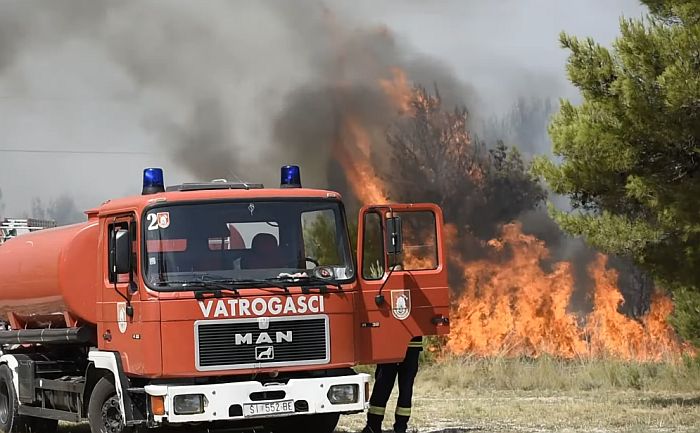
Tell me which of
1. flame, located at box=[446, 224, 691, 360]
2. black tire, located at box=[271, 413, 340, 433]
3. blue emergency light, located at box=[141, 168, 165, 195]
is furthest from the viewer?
flame, located at box=[446, 224, 691, 360]

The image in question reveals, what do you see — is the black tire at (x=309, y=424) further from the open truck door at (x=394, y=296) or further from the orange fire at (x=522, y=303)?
the orange fire at (x=522, y=303)

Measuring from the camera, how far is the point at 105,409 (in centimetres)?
1134

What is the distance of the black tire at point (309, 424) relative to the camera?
12109 millimetres

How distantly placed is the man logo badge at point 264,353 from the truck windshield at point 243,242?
0.64 m

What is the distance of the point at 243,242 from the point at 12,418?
469 cm

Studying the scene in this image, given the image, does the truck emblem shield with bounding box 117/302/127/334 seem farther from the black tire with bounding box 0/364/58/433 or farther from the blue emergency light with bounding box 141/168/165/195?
the black tire with bounding box 0/364/58/433

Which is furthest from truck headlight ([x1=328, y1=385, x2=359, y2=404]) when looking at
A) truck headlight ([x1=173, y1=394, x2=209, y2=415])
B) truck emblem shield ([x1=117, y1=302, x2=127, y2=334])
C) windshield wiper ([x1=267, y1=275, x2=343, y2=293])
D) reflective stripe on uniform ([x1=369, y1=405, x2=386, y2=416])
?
truck emblem shield ([x1=117, y1=302, x2=127, y2=334])

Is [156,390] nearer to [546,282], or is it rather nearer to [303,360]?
[303,360]

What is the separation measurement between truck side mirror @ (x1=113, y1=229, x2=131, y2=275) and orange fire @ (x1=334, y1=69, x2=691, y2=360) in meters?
13.6

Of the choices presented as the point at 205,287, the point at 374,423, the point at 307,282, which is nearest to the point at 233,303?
the point at 205,287

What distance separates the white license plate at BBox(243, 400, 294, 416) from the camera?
1038 centimetres

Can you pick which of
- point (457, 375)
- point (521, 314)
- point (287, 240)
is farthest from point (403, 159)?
point (287, 240)

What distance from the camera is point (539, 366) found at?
20203mm

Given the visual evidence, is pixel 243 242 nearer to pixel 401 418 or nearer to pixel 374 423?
pixel 401 418
